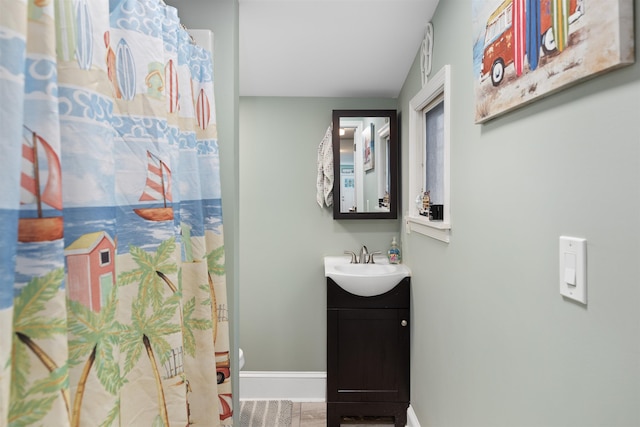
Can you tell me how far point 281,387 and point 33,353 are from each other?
2.49m

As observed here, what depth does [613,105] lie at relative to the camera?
2.54 ft

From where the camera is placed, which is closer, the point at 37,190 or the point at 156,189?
the point at 37,190

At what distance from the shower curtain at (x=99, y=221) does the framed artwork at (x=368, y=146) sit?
1.64 metres

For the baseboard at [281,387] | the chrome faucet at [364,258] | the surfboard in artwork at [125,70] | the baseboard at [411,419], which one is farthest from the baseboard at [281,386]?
the surfboard in artwork at [125,70]

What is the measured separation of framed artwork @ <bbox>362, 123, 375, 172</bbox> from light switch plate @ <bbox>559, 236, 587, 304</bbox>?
79.4 inches

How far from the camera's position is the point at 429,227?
2.06m

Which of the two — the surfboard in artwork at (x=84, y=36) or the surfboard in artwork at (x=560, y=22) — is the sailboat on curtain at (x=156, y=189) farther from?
the surfboard in artwork at (x=560, y=22)

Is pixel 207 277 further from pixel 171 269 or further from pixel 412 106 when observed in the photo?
pixel 412 106

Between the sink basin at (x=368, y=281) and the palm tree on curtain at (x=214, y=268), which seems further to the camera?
the sink basin at (x=368, y=281)

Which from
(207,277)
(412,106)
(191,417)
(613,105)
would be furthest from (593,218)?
(412,106)

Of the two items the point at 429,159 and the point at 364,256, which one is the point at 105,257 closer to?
the point at 429,159

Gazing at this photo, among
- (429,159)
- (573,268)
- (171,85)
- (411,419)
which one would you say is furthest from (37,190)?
(411,419)

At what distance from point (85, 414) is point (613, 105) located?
1.20 metres

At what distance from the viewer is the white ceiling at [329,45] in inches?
78.1
